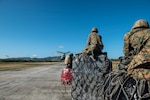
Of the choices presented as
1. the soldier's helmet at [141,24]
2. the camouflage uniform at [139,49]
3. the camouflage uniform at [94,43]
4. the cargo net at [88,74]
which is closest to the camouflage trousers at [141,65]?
the camouflage uniform at [139,49]

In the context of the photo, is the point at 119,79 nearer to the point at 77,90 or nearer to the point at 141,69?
the point at 141,69

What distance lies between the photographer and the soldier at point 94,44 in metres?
7.77

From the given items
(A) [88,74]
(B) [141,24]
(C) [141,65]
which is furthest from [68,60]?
(C) [141,65]

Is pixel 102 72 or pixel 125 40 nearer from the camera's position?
pixel 125 40

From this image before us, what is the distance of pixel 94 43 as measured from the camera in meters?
8.19

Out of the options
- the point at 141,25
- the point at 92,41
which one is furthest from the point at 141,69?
the point at 92,41

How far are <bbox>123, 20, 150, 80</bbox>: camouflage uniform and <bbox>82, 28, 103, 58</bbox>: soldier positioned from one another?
2891 millimetres

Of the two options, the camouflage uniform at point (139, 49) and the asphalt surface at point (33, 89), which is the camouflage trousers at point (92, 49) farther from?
the camouflage uniform at point (139, 49)

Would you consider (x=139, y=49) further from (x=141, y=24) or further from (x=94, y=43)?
(x=94, y=43)

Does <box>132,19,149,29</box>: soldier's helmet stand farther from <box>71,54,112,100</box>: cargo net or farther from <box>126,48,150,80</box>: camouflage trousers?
<box>71,54,112,100</box>: cargo net

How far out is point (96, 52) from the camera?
7.80m

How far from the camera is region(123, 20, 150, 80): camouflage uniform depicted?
441 centimetres

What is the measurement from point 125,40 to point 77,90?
11.2ft

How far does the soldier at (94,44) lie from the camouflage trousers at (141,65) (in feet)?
10.2
